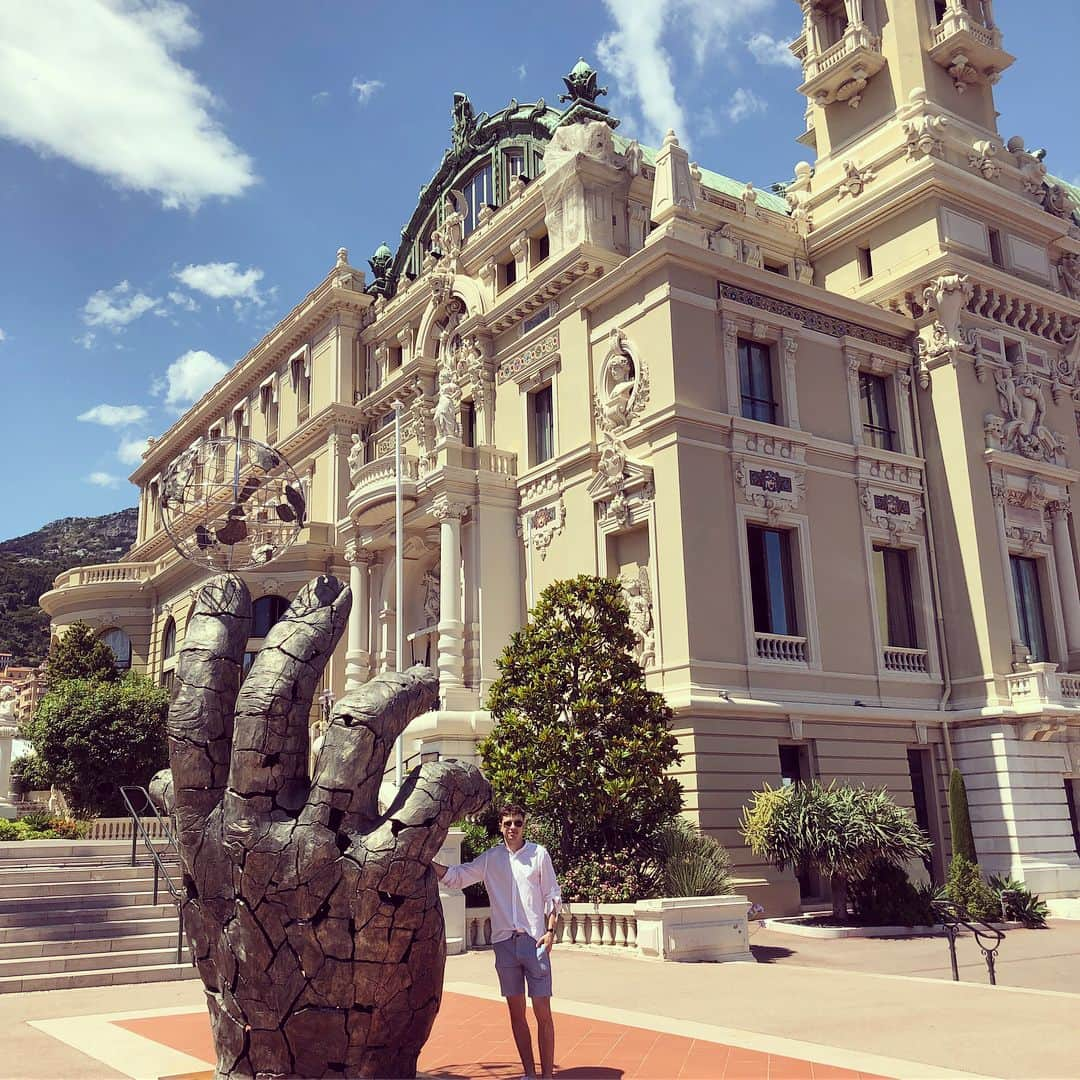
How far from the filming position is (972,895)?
70.5 feet

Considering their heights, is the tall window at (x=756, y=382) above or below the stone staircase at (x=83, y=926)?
above

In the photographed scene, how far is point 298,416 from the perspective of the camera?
140 feet

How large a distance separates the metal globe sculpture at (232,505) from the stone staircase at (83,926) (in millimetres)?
6576

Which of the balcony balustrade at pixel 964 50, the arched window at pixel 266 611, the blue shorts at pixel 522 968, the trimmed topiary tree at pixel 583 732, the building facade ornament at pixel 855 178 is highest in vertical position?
the balcony balustrade at pixel 964 50

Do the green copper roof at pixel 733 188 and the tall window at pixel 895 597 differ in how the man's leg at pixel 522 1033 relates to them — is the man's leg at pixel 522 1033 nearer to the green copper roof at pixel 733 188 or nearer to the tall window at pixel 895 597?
the tall window at pixel 895 597

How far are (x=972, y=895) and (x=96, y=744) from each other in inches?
889

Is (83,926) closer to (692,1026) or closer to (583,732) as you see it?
(583,732)

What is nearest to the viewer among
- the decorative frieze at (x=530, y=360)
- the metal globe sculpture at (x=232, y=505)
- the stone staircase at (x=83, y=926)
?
the metal globe sculpture at (x=232, y=505)

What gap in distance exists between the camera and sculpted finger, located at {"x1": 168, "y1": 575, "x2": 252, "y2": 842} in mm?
7465

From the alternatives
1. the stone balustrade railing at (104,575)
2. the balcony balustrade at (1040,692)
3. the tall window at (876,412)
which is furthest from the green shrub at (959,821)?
the stone balustrade railing at (104,575)

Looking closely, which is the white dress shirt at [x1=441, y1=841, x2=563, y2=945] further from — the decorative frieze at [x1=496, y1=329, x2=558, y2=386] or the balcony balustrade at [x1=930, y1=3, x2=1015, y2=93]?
the balcony balustrade at [x1=930, y1=3, x2=1015, y2=93]

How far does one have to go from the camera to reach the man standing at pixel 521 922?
7.36 metres

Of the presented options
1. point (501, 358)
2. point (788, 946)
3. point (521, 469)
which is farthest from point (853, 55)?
point (788, 946)

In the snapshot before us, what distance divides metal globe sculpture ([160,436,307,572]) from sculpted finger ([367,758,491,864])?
3041 mm
